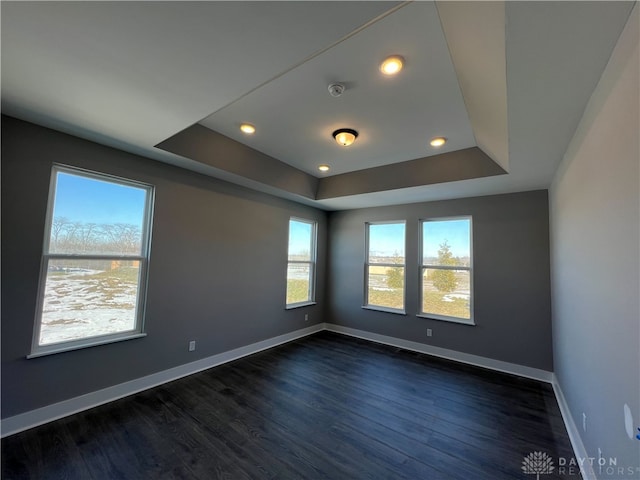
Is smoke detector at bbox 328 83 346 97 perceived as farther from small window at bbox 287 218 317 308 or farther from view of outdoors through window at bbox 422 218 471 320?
view of outdoors through window at bbox 422 218 471 320

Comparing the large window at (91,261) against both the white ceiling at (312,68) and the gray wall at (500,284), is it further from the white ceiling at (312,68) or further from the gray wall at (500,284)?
the gray wall at (500,284)

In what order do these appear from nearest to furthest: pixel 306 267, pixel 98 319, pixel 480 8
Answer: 1. pixel 480 8
2. pixel 98 319
3. pixel 306 267

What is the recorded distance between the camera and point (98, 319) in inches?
105

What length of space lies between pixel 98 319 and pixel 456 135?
4.24m

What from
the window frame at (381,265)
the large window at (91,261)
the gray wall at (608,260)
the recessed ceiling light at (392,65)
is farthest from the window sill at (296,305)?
the recessed ceiling light at (392,65)

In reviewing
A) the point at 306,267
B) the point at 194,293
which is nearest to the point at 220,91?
the point at 194,293

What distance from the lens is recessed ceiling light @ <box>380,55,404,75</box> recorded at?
70.3 inches

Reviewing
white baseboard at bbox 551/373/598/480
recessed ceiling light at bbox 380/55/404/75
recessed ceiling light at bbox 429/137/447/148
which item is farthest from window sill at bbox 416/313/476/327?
recessed ceiling light at bbox 380/55/404/75

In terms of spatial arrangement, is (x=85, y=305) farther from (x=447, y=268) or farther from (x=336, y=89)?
(x=447, y=268)

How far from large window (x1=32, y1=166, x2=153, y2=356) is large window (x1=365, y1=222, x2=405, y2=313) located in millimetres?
3691

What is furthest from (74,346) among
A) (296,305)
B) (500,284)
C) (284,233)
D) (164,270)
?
(500,284)

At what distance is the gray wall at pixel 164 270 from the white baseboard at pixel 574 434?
12.0ft

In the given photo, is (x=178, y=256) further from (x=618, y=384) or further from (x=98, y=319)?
(x=618, y=384)

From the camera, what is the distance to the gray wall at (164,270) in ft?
7.18
